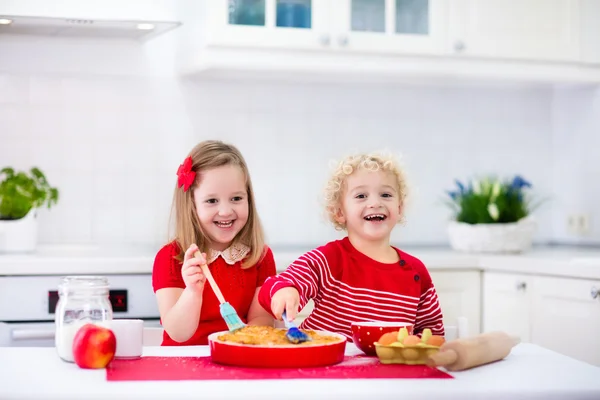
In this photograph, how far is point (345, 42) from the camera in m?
2.86

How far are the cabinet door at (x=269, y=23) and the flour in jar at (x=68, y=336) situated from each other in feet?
5.06

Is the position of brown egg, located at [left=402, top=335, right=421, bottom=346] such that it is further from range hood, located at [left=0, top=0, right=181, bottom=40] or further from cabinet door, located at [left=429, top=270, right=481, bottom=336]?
range hood, located at [left=0, top=0, right=181, bottom=40]

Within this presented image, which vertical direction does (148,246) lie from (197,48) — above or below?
below

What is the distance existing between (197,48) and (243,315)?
3.90ft

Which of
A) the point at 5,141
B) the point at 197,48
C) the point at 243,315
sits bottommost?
the point at 243,315

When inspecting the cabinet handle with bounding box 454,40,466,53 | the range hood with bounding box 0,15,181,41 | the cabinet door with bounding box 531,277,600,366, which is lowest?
the cabinet door with bounding box 531,277,600,366

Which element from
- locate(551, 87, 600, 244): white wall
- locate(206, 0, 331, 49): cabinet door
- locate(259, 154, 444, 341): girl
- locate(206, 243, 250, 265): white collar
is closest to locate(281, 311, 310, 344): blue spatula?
locate(259, 154, 444, 341): girl

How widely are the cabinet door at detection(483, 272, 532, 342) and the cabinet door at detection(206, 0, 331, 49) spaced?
0.94m

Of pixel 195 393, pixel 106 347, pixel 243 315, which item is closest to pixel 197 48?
pixel 243 315

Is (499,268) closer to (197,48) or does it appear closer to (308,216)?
(308,216)

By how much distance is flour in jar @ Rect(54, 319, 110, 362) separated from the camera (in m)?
1.37

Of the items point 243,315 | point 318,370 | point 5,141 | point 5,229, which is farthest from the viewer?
point 5,141

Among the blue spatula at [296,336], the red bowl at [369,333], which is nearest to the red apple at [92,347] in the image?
the blue spatula at [296,336]

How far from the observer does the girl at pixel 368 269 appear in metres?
1.83
